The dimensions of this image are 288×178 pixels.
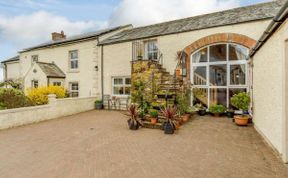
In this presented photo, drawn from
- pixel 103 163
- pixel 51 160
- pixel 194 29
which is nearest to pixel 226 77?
pixel 194 29

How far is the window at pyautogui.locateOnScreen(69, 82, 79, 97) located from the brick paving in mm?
8631

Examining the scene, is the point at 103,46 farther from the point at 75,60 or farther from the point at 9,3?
the point at 9,3

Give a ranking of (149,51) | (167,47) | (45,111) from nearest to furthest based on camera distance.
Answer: (45,111)
(167,47)
(149,51)

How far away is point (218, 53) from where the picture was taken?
1020cm

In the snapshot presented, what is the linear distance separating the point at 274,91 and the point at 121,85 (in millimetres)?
10360

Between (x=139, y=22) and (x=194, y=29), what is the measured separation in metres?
11.4

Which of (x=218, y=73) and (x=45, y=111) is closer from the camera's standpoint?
(x=45, y=111)

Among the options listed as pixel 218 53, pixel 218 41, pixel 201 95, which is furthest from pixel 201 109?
pixel 218 41

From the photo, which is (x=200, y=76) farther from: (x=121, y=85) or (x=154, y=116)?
(x=121, y=85)

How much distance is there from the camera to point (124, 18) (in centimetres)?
2016

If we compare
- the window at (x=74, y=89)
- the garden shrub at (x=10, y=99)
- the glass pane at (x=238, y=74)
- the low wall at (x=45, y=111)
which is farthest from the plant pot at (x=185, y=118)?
the window at (x=74, y=89)

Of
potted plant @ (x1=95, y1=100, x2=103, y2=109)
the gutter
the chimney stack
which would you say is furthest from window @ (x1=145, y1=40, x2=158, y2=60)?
the chimney stack

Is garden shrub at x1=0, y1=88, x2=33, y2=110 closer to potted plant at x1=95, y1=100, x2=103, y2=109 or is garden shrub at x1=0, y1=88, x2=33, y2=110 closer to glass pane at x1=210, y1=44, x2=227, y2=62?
potted plant at x1=95, y1=100, x2=103, y2=109

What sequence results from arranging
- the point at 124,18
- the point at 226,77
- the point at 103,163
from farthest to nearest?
the point at 124,18 → the point at 226,77 → the point at 103,163
